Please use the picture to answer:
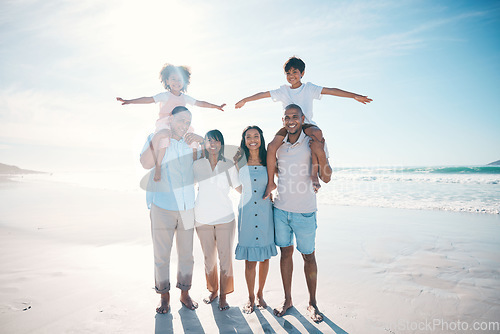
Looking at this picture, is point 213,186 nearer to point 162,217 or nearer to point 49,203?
point 162,217

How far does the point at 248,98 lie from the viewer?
4.02 m

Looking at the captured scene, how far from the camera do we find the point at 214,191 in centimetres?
333

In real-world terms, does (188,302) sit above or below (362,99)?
below

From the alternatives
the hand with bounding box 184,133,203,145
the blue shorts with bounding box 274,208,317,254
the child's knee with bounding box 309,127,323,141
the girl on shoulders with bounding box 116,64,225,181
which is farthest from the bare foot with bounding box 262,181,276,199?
the girl on shoulders with bounding box 116,64,225,181

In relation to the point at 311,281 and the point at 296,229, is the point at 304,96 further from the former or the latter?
the point at 311,281

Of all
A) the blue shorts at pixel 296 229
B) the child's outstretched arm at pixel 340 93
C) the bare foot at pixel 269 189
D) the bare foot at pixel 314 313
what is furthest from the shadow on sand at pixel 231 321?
the child's outstretched arm at pixel 340 93

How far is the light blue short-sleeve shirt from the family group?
1 centimetres

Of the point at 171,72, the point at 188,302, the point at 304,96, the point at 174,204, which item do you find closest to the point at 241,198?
the point at 174,204

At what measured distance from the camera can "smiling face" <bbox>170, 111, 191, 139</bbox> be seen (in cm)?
339

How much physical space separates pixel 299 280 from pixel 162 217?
2323 mm

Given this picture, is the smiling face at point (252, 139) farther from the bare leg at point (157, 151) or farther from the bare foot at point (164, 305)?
the bare foot at point (164, 305)

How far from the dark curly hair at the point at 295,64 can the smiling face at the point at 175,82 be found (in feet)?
5.46

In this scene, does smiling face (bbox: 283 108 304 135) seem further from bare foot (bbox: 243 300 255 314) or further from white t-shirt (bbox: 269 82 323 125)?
bare foot (bbox: 243 300 255 314)

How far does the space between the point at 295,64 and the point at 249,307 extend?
3.37m
